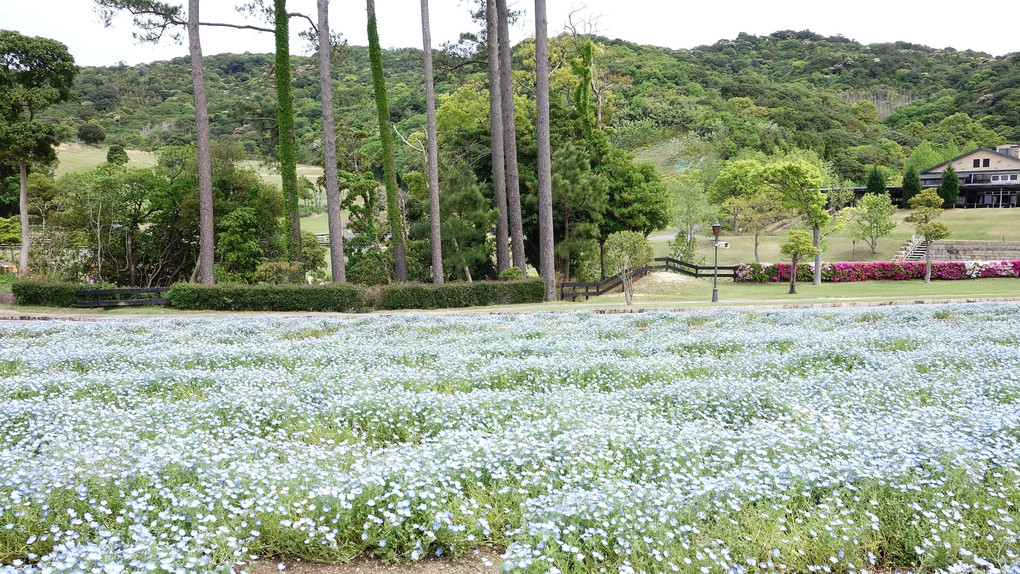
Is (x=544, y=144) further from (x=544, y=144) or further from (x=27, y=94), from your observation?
(x=27, y=94)

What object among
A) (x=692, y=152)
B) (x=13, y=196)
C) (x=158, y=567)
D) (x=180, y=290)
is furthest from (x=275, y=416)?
(x=692, y=152)

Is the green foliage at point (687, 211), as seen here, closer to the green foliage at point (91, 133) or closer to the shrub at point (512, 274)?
the shrub at point (512, 274)


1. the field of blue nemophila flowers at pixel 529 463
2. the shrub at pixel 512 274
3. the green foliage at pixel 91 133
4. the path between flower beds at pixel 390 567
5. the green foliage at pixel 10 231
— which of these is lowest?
the path between flower beds at pixel 390 567

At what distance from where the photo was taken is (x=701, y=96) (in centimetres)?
10225

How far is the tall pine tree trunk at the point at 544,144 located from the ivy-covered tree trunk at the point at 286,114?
10.7 metres

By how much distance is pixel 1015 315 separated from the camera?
1455cm

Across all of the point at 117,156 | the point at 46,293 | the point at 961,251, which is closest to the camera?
the point at 46,293

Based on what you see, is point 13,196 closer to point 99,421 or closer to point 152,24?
point 152,24

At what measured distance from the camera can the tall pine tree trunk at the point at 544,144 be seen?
87.9ft

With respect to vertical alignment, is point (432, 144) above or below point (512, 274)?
above

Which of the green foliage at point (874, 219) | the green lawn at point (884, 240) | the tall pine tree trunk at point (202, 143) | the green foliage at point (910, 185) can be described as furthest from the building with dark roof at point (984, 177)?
the tall pine tree trunk at point (202, 143)

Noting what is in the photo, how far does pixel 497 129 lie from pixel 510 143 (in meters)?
0.88

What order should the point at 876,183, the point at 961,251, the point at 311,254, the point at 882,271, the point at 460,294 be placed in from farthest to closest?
the point at 876,183, the point at 961,251, the point at 882,271, the point at 311,254, the point at 460,294

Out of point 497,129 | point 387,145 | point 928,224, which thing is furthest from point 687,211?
point 387,145
